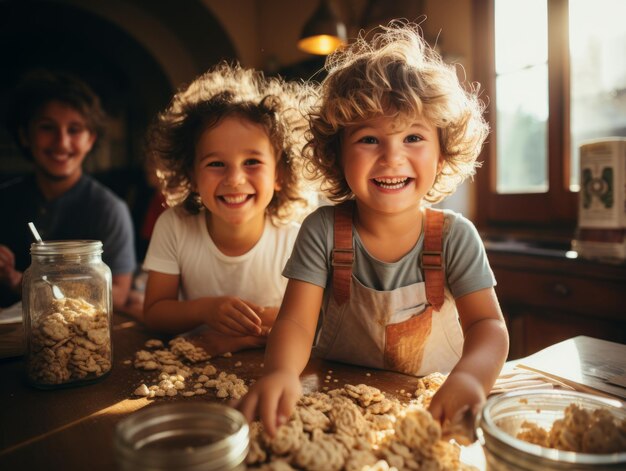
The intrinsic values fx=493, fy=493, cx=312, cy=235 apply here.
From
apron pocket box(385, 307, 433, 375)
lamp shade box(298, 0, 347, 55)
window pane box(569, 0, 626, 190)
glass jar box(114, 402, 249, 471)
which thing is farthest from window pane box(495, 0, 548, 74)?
glass jar box(114, 402, 249, 471)

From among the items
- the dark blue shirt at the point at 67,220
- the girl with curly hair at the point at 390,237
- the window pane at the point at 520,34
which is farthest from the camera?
the window pane at the point at 520,34

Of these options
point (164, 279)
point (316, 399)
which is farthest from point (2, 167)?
point (316, 399)

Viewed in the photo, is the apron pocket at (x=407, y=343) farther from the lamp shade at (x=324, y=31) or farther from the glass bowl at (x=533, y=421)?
the lamp shade at (x=324, y=31)

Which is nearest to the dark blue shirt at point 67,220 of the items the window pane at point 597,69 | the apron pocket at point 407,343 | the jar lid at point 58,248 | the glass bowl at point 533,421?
the jar lid at point 58,248

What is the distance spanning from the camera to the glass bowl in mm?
391

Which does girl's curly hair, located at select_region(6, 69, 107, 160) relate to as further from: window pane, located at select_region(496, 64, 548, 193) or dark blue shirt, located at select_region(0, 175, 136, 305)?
window pane, located at select_region(496, 64, 548, 193)

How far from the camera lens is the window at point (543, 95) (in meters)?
2.21

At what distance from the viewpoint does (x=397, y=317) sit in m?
1.01

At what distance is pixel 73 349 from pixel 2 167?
201 inches

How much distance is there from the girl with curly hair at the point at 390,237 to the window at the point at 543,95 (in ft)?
4.81

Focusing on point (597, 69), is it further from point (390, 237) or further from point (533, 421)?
point (533, 421)

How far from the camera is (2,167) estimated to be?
498cm

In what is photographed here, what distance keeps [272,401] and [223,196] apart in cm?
71

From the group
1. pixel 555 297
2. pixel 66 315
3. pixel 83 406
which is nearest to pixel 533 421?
pixel 83 406
